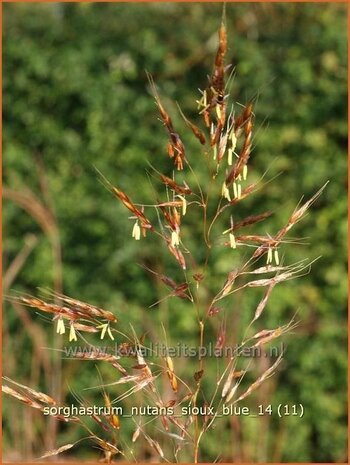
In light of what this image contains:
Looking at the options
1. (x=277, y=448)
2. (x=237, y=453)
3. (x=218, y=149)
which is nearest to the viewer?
(x=218, y=149)

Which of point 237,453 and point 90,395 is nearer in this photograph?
point 237,453

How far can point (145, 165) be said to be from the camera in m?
3.65

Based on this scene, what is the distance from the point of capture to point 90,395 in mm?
3623

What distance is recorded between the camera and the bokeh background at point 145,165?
3.51m

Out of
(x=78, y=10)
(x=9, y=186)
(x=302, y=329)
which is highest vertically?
(x=78, y=10)

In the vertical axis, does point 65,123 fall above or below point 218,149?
above

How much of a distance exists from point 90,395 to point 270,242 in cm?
262

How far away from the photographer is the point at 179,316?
3584 mm

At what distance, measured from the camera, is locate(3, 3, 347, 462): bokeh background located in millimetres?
3512

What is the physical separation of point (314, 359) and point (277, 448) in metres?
0.45

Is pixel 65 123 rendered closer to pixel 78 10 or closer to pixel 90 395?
pixel 78 10

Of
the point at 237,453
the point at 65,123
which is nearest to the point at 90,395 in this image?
the point at 237,453

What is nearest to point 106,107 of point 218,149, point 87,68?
point 87,68

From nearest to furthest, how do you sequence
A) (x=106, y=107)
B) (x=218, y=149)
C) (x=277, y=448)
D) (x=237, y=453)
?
(x=218, y=149)
(x=237, y=453)
(x=277, y=448)
(x=106, y=107)
